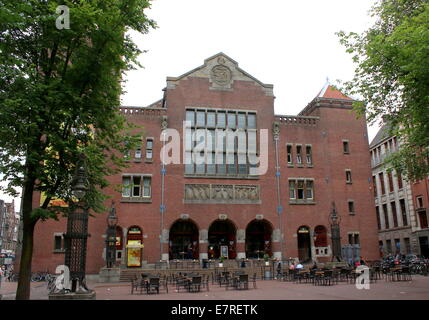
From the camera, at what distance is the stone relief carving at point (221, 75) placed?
37.9 m

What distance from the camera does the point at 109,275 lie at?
2769cm

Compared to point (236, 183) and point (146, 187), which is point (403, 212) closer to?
point (236, 183)

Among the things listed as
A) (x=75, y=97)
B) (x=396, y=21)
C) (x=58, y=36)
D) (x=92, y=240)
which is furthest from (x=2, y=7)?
(x=92, y=240)

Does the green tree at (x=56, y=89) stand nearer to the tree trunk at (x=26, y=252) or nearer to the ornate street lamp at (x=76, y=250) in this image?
the tree trunk at (x=26, y=252)

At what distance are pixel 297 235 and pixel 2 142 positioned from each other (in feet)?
95.5

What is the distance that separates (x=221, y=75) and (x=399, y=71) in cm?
2364

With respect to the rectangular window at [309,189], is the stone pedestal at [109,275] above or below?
below

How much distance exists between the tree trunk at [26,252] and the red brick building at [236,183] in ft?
61.4

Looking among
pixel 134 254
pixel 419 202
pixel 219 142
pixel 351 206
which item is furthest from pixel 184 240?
pixel 419 202

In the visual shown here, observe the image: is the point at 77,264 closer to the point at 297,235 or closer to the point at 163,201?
the point at 163,201

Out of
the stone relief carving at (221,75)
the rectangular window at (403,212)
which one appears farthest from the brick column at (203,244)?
the rectangular window at (403,212)

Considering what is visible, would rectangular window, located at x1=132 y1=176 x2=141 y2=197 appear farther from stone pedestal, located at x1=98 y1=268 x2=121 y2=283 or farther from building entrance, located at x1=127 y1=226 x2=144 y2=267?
stone pedestal, located at x1=98 y1=268 x2=121 y2=283

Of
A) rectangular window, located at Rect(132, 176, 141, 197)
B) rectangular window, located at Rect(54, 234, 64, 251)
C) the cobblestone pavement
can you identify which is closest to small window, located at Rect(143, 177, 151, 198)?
rectangular window, located at Rect(132, 176, 141, 197)

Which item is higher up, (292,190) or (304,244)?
(292,190)
